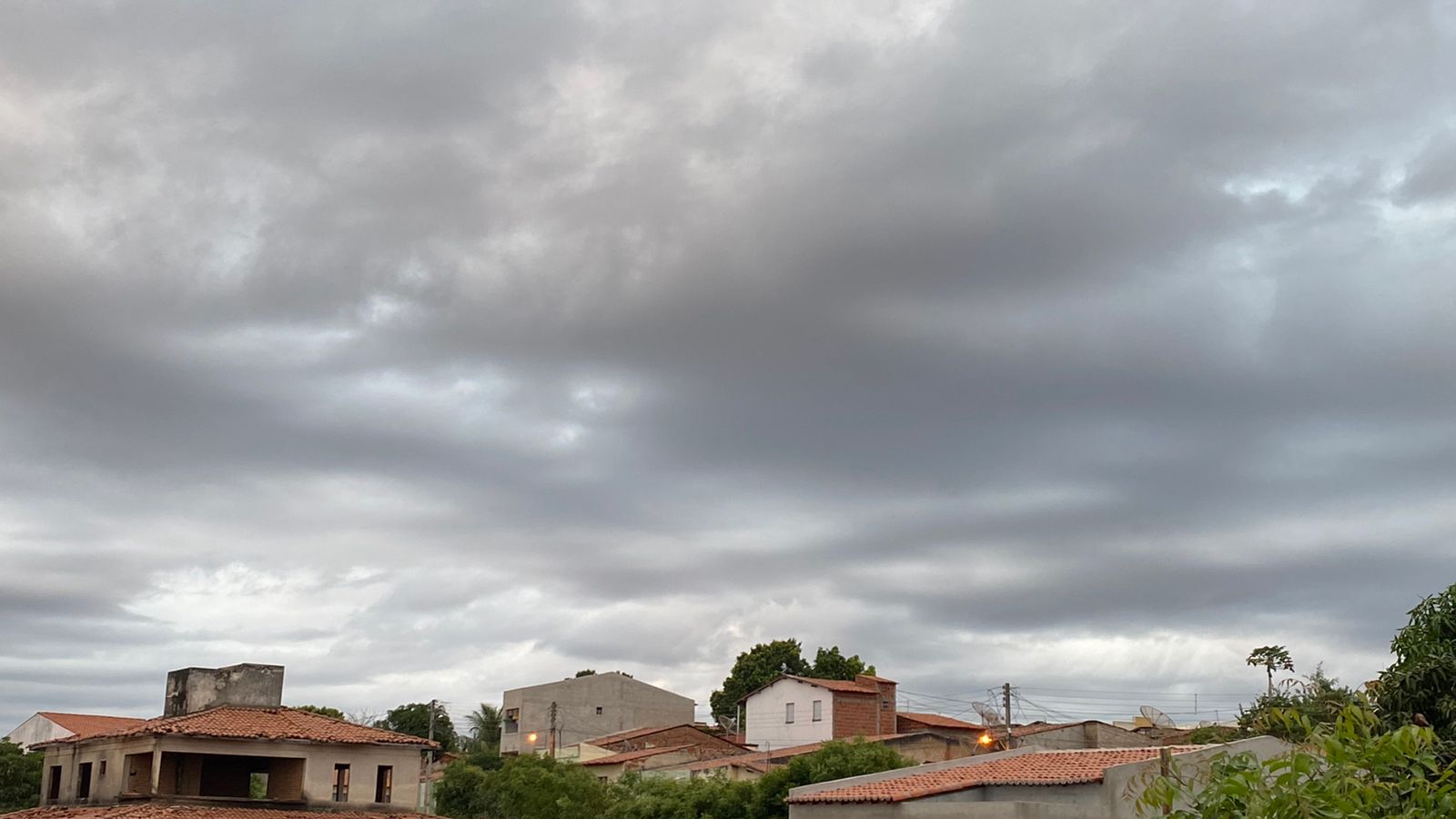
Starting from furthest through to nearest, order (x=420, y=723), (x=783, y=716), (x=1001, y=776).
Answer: (x=420, y=723), (x=783, y=716), (x=1001, y=776)

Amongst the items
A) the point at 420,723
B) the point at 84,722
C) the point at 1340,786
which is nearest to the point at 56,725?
the point at 84,722

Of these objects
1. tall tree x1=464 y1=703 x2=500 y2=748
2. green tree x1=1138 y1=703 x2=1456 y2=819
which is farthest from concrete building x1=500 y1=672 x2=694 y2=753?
green tree x1=1138 y1=703 x2=1456 y2=819

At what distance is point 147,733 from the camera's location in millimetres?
48281

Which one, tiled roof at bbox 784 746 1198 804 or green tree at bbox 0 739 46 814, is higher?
tiled roof at bbox 784 746 1198 804

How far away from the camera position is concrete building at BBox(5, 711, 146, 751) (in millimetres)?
99688

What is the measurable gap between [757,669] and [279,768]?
65612 millimetres

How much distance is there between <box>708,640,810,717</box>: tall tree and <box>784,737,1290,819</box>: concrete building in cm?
6902

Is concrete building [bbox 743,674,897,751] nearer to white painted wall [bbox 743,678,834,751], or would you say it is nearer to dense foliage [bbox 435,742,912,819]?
white painted wall [bbox 743,678,834,751]

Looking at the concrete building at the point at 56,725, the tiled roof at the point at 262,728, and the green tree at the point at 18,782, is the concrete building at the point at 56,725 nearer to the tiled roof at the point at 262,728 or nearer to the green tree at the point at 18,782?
the green tree at the point at 18,782

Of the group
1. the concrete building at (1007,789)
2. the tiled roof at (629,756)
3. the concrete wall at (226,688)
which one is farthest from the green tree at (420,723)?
the concrete building at (1007,789)

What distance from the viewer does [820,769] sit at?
55.8 meters

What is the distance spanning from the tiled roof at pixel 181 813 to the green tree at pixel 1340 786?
40.8 meters

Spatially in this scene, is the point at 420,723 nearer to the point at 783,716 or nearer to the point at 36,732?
the point at 36,732

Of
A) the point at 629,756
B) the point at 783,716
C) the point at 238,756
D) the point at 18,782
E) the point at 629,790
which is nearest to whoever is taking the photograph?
the point at 238,756
